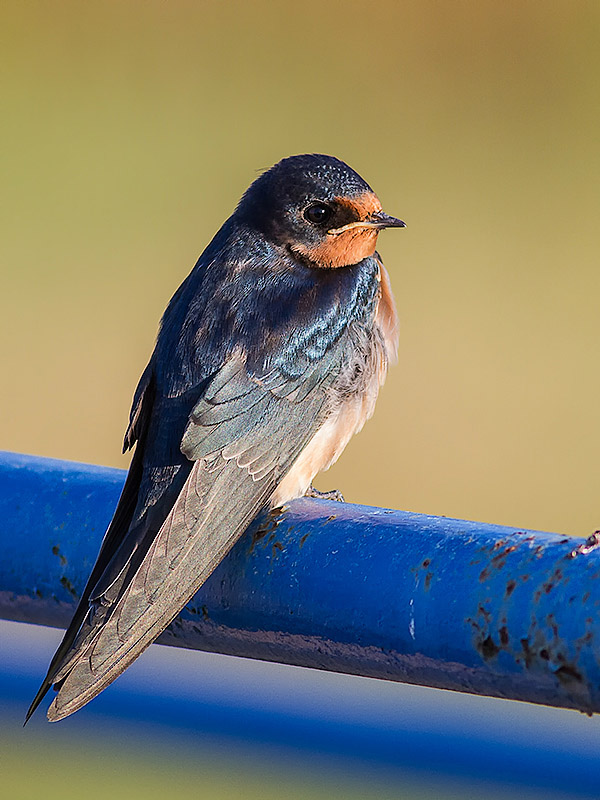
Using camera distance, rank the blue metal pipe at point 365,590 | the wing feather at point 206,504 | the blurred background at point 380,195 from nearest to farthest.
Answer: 1. the blue metal pipe at point 365,590
2. the wing feather at point 206,504
3. the blurred background at point 380,195

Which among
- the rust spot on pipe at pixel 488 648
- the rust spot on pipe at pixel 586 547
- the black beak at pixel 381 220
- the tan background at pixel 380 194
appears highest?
the black beak at pixel 381 220

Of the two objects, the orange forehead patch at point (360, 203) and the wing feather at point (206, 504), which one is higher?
the orange forehead patch at point (360, 203)

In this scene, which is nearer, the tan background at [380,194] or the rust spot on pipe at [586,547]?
the rust spot on pipe at [586,547]

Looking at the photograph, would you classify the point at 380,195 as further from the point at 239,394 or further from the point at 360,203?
the point at 239,394

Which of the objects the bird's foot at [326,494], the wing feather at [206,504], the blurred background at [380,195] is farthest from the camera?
the blurred background at [380,195]

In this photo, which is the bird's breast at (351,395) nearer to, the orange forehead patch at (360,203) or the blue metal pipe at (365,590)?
the orange forehead patch at (360,203)

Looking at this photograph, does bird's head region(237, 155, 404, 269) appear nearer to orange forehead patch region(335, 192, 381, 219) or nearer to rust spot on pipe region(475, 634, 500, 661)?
orange forehead patch region(335, 192, 381, 219)

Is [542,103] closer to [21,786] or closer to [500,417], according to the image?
[500,417]

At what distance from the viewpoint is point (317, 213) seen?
2018 mm

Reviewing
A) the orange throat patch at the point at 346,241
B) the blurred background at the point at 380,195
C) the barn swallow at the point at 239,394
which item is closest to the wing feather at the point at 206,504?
the barn swallow at the point at 239,394

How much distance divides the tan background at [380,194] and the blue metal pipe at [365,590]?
3561 millimetres

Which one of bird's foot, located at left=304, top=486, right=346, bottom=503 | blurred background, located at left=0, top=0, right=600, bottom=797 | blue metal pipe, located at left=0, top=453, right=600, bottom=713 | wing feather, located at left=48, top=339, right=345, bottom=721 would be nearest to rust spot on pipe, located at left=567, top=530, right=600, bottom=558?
blue metal pipe, located at left=0, top=453, right=600, bottom=713

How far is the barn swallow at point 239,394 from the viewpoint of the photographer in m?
1.34

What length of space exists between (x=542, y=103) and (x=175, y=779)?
19.3 ft
